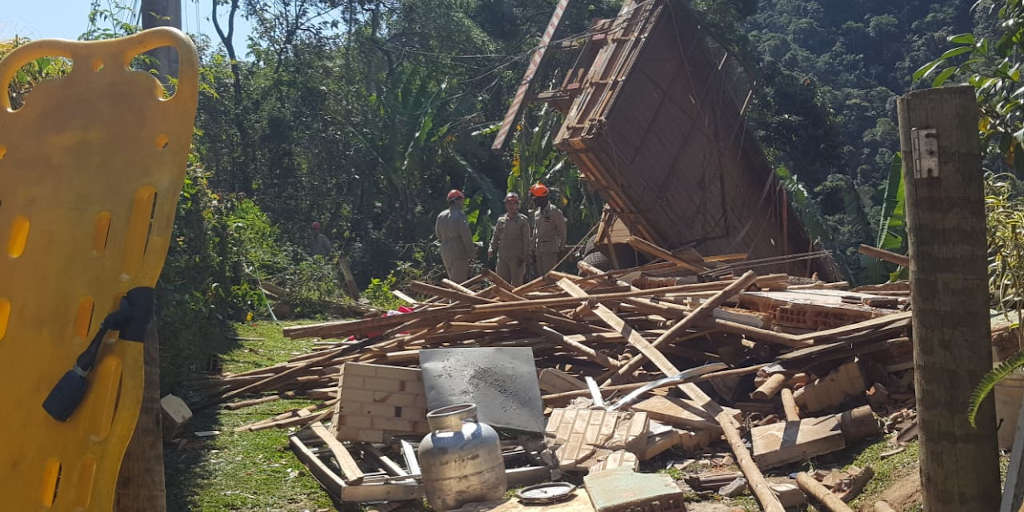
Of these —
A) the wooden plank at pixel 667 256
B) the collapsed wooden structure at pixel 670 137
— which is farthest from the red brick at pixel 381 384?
the collapsed wooden structure at pixel 670 137

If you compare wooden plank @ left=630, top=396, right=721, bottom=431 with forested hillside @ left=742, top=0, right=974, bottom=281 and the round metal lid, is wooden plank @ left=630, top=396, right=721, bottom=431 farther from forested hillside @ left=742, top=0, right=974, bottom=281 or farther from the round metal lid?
forested hillside @ left=742, top=0, right=974, bottom=281

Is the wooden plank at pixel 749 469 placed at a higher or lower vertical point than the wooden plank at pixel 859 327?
lower

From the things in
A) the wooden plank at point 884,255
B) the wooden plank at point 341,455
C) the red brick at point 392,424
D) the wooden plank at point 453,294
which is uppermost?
the wooden plank at point 884,255

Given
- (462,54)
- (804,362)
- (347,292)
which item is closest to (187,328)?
(804,362)

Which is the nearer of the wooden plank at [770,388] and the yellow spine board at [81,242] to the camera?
the yellow spine board at [81,242]

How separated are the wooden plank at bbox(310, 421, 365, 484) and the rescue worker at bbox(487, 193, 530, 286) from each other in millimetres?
6993

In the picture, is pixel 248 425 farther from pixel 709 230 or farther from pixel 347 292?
pixel 347 292

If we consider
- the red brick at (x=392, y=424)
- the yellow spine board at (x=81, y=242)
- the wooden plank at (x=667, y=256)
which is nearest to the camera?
the yellow spine board at (x=81, y=242)

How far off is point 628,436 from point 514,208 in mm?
7595

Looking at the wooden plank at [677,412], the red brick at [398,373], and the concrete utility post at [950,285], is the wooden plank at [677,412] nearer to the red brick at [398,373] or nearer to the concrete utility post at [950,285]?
the red brick at [398,373]

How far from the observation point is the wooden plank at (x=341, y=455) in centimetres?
661

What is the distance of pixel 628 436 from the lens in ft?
23.8

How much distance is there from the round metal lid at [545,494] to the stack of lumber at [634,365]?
2.88 feet

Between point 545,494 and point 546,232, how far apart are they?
930 centimetres
